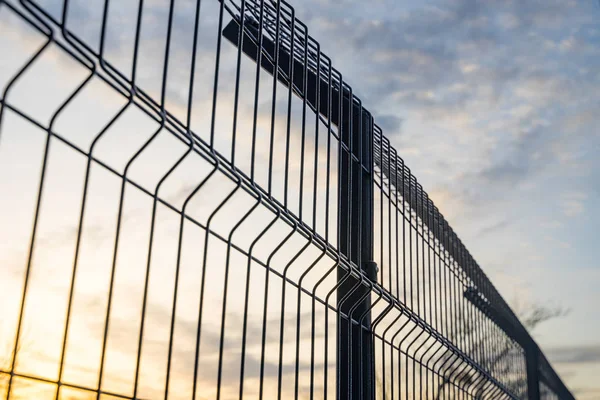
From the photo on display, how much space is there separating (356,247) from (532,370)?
1179 cm

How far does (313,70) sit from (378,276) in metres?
1.74

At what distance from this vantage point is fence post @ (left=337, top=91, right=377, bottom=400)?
5.38 metres

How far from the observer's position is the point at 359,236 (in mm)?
5953

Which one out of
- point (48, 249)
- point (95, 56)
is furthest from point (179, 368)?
point (95, 56)

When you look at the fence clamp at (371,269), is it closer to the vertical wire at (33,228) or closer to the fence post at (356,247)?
the fence post at (356,247)

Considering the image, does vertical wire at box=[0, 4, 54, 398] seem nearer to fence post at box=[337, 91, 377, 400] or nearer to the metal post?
the metal post

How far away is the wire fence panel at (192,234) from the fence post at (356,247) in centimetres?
2

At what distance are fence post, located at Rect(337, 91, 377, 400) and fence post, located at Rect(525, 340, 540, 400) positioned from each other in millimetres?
11074

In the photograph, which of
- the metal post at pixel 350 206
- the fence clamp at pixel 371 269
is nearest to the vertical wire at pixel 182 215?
the metal post at pixel 350 206

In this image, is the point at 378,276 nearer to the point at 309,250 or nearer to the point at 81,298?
the point at 309,250

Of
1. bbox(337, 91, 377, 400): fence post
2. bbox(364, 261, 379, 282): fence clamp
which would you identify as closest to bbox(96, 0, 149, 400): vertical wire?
bbox(337, 91, 377, 400): fence post

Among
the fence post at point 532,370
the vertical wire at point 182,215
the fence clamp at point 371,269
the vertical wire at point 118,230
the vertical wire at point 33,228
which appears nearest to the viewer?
the vertical wire at point 33,228

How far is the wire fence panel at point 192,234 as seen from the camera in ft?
9.03

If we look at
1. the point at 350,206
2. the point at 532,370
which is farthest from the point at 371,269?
the point at 532,370
